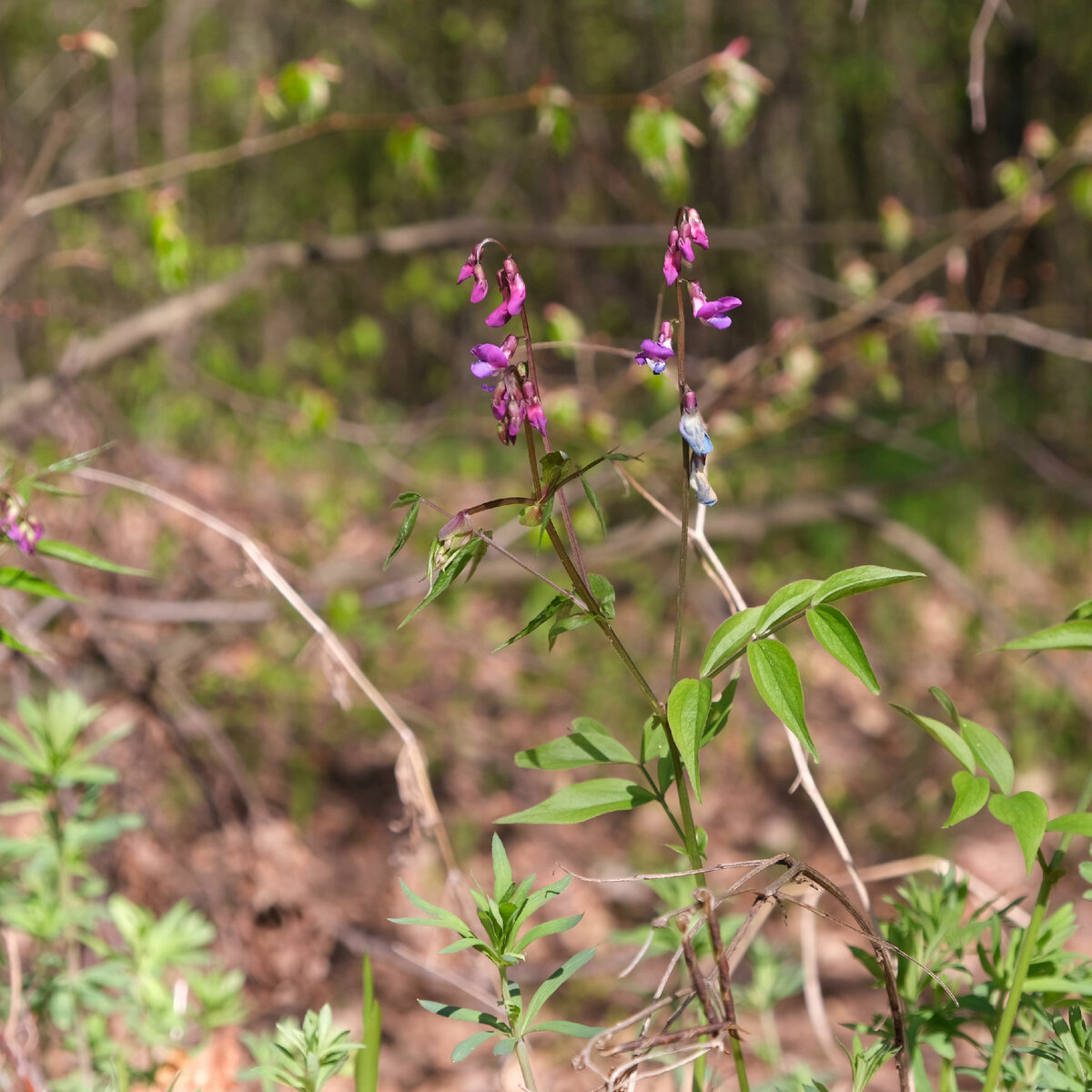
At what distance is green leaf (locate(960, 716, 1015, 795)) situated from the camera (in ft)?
2.92

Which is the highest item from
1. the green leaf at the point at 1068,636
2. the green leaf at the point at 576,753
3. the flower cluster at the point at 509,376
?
the flower cluster at the point at 509,376

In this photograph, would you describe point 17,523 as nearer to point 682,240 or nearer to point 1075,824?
point 682,240

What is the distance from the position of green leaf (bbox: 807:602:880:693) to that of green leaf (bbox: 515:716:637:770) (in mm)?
232

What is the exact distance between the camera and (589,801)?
0.96 m

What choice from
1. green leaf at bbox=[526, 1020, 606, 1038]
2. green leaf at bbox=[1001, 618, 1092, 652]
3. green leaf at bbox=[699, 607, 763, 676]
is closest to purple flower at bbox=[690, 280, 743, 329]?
green leaf at bbox=[699, 607, 763, 676]

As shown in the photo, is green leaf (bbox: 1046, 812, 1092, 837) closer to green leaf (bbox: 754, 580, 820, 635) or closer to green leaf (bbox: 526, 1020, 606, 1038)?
green leaf (bbox: 754, 580, 820, 635)

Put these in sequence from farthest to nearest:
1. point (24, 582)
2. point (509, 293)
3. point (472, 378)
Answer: point (472, 378)
point (24, 582)
point (509, 293)

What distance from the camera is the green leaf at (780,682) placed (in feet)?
2.57

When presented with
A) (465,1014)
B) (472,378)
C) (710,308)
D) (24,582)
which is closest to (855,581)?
(710,308)

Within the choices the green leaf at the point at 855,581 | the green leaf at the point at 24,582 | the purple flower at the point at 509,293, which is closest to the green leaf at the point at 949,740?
the green leaf at the point at 855,581

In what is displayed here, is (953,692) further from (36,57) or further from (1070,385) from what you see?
(36,57)

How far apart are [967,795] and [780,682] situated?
19 cm

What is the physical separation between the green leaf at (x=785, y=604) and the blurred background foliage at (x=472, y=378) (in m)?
0.36

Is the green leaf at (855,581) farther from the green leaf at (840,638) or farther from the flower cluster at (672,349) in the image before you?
the flower cluster at (672,349)
